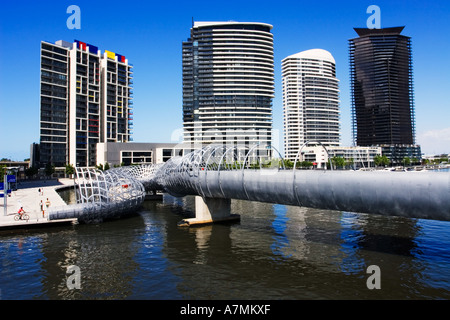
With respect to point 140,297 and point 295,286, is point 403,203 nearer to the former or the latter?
point 295,286

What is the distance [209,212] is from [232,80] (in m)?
147

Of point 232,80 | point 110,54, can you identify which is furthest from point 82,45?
point 232,80

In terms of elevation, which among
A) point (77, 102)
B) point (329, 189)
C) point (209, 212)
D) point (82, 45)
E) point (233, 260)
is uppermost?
point (82, 45)

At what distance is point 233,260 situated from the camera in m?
27.1

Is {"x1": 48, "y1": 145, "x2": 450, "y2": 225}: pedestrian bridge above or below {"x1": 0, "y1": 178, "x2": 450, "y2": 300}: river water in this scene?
above

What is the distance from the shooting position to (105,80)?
168 m

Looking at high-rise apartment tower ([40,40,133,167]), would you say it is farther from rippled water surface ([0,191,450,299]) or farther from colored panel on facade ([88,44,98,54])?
rippled water surface ([0,191,450,299])

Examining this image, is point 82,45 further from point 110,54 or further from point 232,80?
point 232,80

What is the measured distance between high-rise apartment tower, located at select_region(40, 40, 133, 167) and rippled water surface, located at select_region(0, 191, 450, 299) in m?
122

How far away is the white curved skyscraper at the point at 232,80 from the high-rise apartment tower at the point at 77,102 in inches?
1739

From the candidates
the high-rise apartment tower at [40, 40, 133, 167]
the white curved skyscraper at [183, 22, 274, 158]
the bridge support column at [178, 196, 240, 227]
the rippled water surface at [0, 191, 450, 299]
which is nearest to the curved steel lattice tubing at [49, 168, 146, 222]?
the rippled water surface at [0, 191, 450, 299]

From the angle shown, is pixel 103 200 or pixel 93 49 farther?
pixel 93 49

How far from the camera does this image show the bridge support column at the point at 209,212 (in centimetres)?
4203

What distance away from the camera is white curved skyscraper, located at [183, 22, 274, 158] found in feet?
588
